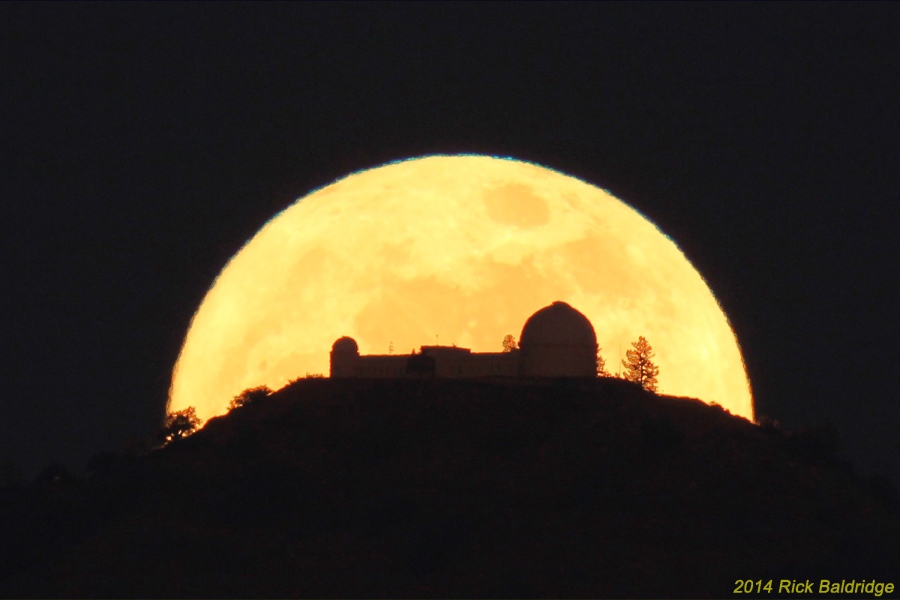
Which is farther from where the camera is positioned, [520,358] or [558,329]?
[520,358]

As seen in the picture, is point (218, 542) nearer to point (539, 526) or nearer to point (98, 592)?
point (98, 592)

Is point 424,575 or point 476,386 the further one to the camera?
point 476,386

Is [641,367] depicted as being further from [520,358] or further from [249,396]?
[249,396]

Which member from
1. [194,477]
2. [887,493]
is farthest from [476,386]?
[887,493]

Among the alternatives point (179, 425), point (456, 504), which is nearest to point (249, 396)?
point (179, 425)

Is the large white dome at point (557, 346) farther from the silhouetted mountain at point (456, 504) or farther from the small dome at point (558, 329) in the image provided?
the silhouetted mountain at point (456, 504)

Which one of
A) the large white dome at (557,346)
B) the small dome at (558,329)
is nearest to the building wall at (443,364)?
the large white dome at (557,346)
